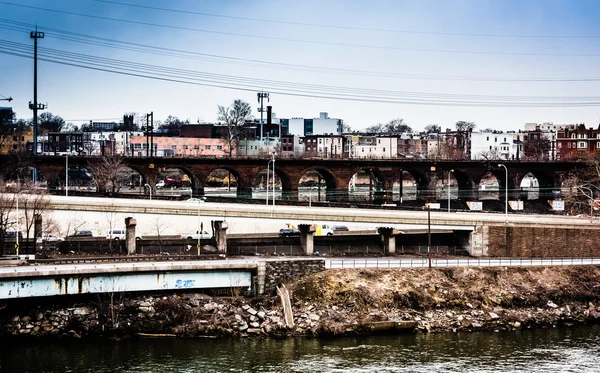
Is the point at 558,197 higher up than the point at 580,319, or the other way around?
the point at 558,197

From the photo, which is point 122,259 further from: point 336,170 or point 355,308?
point 336,170

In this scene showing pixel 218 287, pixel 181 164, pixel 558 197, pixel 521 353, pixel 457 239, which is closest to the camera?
pixel 521 353

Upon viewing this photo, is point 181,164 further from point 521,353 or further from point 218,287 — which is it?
point 521,353

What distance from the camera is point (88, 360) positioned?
40.4 meters

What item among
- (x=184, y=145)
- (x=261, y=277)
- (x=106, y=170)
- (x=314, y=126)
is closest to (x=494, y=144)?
(x=314, y=126)

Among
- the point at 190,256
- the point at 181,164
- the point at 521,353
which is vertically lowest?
the point at 521,353

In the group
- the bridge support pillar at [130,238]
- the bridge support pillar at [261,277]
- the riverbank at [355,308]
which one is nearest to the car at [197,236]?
the bridge support pillar at [130,238]

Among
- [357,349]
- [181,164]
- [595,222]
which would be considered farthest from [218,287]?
[181,164]

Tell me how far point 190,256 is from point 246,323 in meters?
7.70

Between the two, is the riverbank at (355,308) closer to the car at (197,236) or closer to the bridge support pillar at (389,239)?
the bridge support pillar at (389,239)

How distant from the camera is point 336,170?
315 ft

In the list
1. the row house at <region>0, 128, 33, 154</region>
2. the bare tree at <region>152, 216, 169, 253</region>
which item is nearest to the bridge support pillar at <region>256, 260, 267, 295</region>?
the bare tree at <region>152, 216, 169, 253</region>

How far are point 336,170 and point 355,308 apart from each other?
159 feet

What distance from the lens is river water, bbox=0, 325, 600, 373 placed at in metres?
39.8
